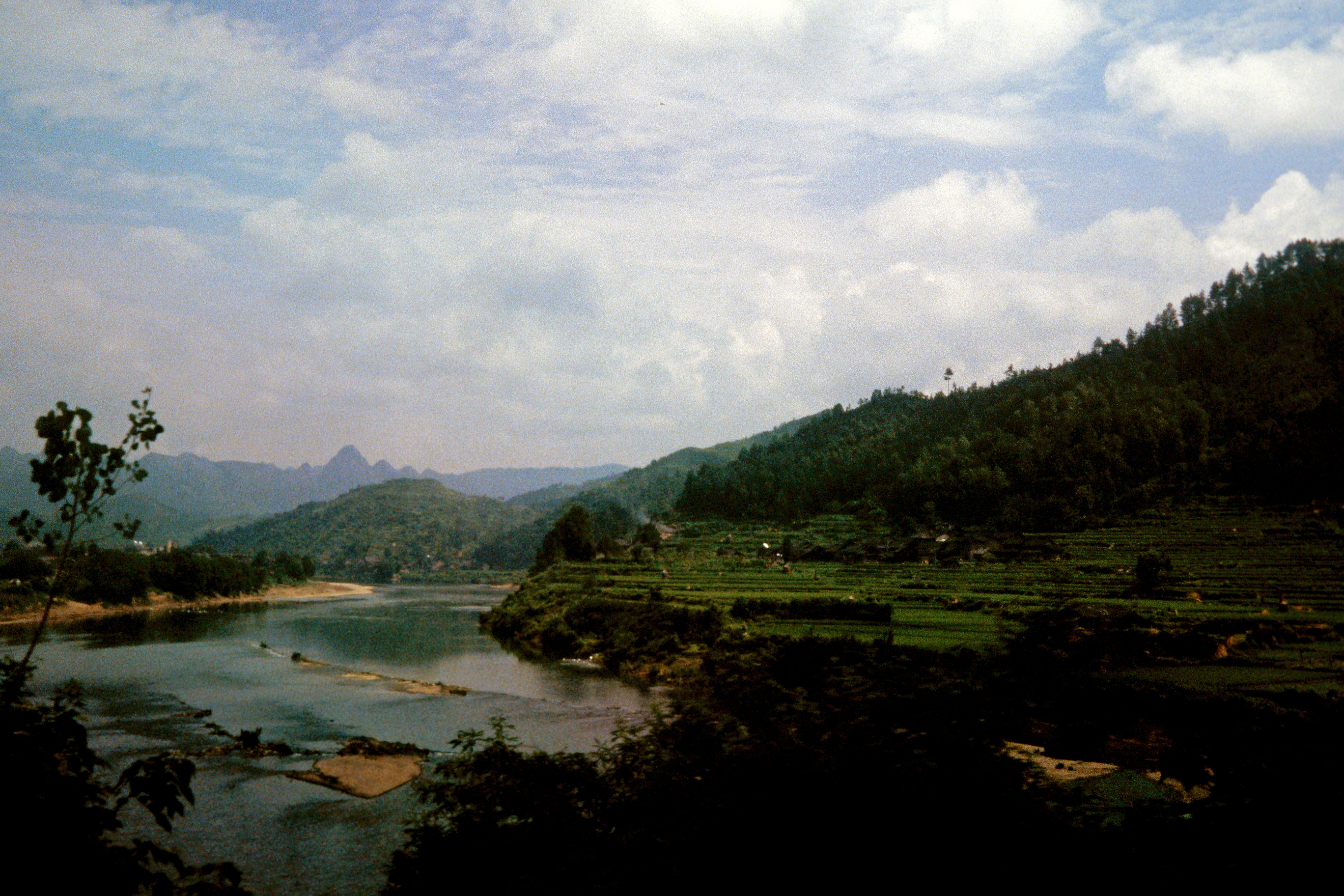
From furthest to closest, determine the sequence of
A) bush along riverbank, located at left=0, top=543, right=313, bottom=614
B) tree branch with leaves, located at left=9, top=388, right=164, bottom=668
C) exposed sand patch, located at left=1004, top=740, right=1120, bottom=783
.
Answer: bush along riverbank, located at left=0, top=543, right=313, bottom=614 < exposed sand patch, located at left=1004, top=740, right=1120, bottom=783 < tree branch with leaves, located at left=9, top=388, right=164, bottom=668

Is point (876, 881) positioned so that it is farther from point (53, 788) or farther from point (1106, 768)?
point (1106, 768)

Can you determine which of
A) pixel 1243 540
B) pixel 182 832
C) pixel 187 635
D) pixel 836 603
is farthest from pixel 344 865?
pixel 187 635

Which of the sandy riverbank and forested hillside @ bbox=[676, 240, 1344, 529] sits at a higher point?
forested hillside @ bbox=[676, 240, 1344, 529]

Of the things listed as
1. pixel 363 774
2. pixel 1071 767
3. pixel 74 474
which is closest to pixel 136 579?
pixel 363 774

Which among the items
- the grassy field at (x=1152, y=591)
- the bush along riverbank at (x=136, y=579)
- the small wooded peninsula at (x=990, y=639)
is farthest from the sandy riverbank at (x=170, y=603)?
the grassy field at (x=1152, y=591)

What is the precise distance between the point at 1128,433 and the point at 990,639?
5242cm

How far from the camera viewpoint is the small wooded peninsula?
8.20 metres

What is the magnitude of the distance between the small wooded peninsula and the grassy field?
1.08ft

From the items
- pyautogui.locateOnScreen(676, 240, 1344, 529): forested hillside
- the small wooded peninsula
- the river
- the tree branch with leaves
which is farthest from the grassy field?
the tree branch with leaves

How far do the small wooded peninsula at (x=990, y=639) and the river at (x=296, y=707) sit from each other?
412 centimetres

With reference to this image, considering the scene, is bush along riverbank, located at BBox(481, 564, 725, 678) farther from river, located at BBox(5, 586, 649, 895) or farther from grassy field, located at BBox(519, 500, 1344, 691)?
river, located at BBox(5, 586, 649, 895)

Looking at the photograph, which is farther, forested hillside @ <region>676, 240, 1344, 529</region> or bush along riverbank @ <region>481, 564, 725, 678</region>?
forested hillside @ <region>676, 240, 1344, 529</region>

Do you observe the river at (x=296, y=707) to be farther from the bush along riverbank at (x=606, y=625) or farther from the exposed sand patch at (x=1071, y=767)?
the exposed sand patch at (x=1071, y=767)

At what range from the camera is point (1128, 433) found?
266 feet
